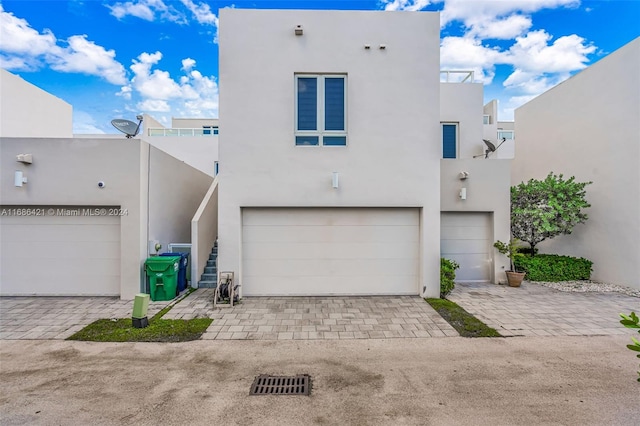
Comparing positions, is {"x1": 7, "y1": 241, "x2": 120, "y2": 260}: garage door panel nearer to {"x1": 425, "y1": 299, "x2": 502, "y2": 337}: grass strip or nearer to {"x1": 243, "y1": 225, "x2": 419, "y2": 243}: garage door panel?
{"x1": 243, "y1": 225, "x2": 419, "y2": 243}: garage door panel

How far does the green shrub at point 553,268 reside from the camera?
806cm

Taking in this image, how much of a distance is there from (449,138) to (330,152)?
Result: 21.8 ft

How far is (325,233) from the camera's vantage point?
21.8ft

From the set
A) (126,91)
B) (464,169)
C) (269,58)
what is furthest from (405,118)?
(126,91)

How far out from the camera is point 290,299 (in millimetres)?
6371

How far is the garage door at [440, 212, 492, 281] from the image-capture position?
7.80 metres

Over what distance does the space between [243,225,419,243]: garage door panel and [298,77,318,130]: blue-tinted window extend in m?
2.44

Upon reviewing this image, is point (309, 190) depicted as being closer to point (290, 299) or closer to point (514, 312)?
point (290, 299)

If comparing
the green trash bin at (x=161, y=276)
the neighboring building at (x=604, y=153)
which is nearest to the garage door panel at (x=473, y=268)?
the neighboring building at (x=604, y=153)

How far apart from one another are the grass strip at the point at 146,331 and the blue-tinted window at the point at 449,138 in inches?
394

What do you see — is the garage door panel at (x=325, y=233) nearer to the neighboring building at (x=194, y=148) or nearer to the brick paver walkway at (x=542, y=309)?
the brick paver walkway at (x=542, y=309)

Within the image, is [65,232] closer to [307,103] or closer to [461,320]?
[307,103]

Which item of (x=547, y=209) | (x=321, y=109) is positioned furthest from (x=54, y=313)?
(x=547, y=209)

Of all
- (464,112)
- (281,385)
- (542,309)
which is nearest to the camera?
(281,385)
